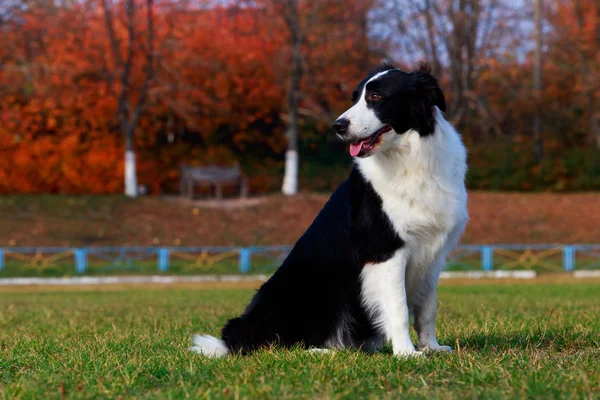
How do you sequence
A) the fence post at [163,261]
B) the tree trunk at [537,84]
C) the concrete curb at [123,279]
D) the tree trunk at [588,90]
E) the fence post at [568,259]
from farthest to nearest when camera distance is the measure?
1. the tree trunk at [588,90]
2. the tree trunk at [537,84]
3. the fence post at [163,261]
4. the fence post at [568,259]
5. the concrete curb at [123,279]

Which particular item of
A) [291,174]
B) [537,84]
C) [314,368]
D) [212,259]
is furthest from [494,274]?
[314,368]

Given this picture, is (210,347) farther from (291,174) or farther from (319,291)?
(291,174)

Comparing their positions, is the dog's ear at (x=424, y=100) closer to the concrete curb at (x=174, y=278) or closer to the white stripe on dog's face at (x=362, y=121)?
the white stripe on dog's face at (x=362, y=121)

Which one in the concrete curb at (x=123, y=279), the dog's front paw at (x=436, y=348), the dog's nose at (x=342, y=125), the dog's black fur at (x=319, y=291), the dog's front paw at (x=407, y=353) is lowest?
the concrete curb at (x=123, y=279)

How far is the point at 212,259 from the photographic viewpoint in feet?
83.7

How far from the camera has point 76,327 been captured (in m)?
8.66

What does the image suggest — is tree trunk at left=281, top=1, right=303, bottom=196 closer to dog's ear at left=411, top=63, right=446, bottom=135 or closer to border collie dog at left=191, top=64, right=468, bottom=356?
border collie dog at left=191, top=64, right=468, bottom=356

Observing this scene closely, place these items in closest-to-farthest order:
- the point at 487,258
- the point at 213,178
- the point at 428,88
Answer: the point at 428,88 → the point at 487,258 → the point at 213,178

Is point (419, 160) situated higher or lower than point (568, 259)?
higher

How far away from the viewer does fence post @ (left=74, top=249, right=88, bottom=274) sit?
24.4 metres

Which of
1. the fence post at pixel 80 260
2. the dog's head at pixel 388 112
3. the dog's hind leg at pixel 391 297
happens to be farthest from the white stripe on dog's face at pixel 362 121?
the fence post at pixel 80 260

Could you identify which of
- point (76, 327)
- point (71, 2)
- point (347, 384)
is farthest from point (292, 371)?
point (71, 2)

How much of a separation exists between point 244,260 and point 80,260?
515cm

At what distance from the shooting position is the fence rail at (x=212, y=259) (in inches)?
968
